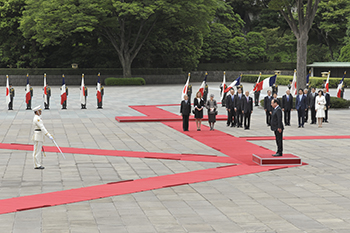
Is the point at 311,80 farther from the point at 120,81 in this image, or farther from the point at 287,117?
the point at 287,117

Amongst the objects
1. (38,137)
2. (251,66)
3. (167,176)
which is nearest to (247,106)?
(167,176)

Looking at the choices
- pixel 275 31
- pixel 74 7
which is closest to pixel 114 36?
pixel 74 7

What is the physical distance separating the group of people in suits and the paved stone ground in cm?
341

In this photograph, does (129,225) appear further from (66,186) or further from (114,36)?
(114,36)

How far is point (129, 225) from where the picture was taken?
7824 mm

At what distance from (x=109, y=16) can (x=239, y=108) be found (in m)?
36.2

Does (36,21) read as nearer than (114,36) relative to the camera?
Yes

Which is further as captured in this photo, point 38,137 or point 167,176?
point 38,137

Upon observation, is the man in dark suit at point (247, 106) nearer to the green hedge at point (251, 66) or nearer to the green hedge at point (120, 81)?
the green hedge at point (120, 81)

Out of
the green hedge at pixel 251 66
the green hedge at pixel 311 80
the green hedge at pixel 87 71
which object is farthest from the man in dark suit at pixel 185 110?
the green hedge at pixel 251 66

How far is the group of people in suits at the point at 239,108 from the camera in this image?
20234mm

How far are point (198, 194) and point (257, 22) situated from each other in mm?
73735

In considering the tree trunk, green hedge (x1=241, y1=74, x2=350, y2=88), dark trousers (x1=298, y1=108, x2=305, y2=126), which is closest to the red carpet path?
→ dark trousers (x1=298, y1=108, x2=305, y2=126)

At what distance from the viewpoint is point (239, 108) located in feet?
67.8
